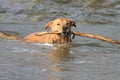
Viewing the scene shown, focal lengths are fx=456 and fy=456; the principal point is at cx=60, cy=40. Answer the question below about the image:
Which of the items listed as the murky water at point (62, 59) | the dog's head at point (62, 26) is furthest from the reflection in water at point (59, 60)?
A: the dog's head at point (62, 26)

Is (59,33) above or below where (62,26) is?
below

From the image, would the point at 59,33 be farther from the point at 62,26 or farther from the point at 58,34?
the point at 62,26

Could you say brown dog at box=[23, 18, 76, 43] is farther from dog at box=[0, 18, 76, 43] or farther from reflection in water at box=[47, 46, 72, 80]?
reflection in water at box=[47, 46, 72, 80]

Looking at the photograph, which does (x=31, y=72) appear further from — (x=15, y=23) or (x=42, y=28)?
(x=15, y=23)

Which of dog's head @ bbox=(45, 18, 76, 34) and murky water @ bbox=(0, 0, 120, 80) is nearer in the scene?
murky water @ bbox=(0, 0, 120, 80)

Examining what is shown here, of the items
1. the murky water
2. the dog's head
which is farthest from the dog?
the murky water

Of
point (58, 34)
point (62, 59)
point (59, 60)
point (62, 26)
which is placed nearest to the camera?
point (59, 60)

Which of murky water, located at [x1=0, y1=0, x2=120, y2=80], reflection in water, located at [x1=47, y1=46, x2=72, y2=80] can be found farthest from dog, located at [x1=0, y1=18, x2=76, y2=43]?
reflection in water, located at [x1=47, y1=46, x2=72, y2=80]

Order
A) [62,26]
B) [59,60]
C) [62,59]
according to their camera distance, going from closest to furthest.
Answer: [59,60]
[62,59]
[62,26]

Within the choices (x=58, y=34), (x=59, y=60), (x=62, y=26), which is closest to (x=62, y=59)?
(x=59, y=60)

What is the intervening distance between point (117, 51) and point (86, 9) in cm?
840

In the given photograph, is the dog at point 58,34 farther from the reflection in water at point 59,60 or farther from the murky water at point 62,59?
the reflection in water at point 59,60

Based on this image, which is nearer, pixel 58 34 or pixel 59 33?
pixel 59 33

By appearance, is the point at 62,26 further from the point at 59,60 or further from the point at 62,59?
the point at 59,60
